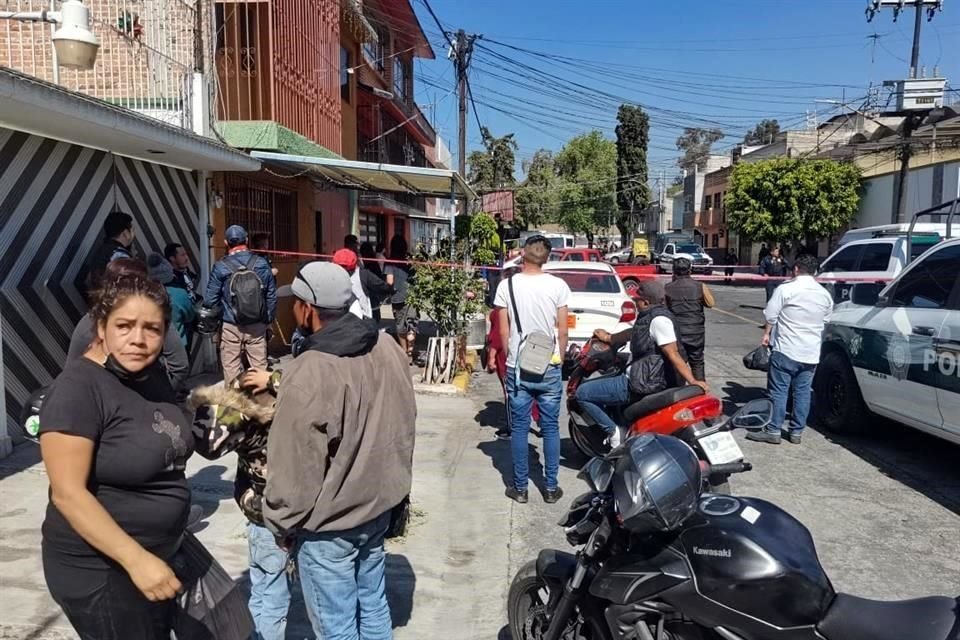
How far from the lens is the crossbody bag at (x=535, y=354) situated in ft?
15.8

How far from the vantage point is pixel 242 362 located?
21.6 ft

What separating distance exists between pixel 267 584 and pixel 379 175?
8.37 metres

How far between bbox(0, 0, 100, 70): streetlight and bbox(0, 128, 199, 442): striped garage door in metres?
0.84

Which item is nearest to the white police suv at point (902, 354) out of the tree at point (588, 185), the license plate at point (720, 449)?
the license plate at point (720, 449)

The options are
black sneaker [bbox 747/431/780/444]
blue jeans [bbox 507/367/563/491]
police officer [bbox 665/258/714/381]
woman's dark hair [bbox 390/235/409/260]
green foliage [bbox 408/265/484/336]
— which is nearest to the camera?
blue jeans [bbox 507/367/563/491]

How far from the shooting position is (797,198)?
100 ft

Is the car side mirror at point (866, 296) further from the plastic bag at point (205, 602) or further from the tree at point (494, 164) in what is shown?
the tree at point (494, 164)

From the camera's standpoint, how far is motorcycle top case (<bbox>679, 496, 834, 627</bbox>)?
2.21 m

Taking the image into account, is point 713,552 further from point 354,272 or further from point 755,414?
point 354,272

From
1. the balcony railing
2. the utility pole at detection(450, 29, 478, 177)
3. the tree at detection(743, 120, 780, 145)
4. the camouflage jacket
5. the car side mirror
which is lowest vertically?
the camouflage jacket

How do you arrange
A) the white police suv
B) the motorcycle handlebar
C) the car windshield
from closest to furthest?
the motorcycle handlebar < the white police suv < the car windshield


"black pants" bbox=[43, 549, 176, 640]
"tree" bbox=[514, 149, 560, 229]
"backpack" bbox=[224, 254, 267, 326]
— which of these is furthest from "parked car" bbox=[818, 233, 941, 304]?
"tree" bbox=[514, 149, 560, 229]

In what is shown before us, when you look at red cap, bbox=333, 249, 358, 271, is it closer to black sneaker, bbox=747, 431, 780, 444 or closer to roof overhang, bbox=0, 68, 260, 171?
roof overhang, bbox=0, 68, 260, 171

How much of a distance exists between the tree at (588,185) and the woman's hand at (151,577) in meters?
53.0
